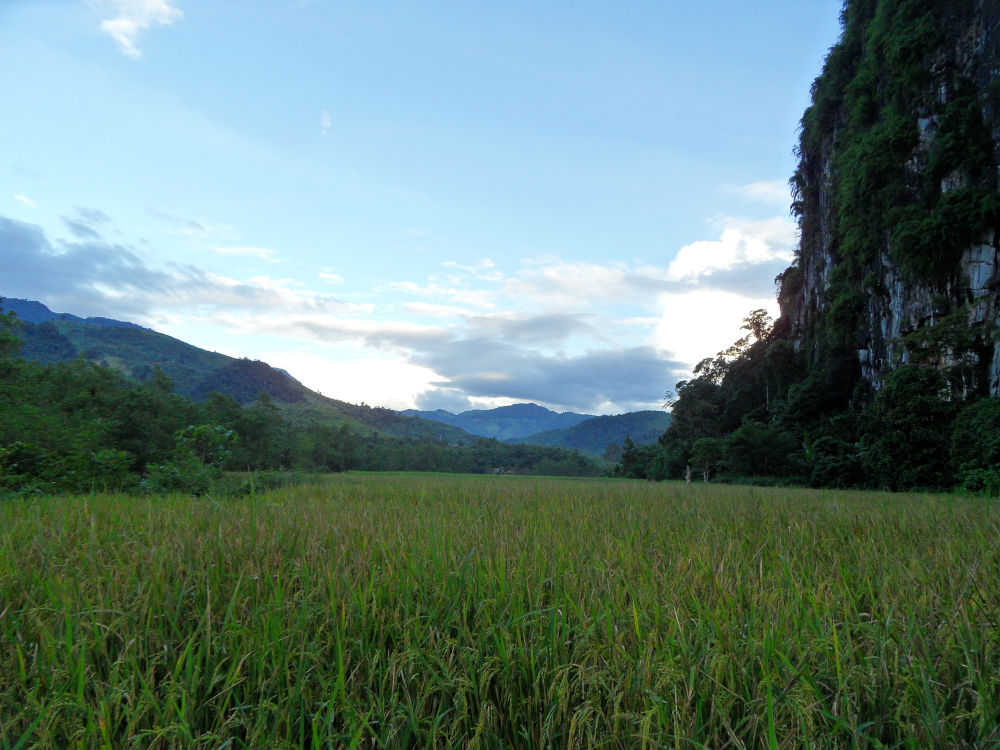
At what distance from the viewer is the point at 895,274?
2742 cm

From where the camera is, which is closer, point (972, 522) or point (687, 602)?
point (687, 602)

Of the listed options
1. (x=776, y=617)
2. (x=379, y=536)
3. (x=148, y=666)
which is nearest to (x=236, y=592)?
(x=148, y=666)

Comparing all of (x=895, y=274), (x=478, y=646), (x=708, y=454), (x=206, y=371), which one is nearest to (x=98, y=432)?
(x=478, y=646)

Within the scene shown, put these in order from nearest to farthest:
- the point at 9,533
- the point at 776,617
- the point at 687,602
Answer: the point at 776,617
the point at 687,602
the point at 9,533

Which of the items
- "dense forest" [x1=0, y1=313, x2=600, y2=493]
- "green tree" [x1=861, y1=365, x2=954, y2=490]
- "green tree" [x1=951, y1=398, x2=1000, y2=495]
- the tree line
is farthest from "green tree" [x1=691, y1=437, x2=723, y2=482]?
"dense forest" [x1=0, y1=313, x2=600, y2=493]

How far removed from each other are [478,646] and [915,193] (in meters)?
35.2

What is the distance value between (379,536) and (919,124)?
3578 cm

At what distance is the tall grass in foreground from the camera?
Answer: 1.29 m

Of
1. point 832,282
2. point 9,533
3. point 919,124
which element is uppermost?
point 919,124

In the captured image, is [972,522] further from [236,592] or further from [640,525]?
[236,592]

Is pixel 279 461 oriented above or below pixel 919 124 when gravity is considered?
below

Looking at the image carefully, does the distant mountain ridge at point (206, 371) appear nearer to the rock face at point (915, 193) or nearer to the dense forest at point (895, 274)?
the dense forest at point (895, 274)

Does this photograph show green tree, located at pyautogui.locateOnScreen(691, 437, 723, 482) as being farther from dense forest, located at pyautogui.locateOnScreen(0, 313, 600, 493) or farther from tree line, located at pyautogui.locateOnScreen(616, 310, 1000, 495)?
dense forest, located at pyautogui.locateOnScreen(0, 313, 600, 493)

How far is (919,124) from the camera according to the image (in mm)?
26000
